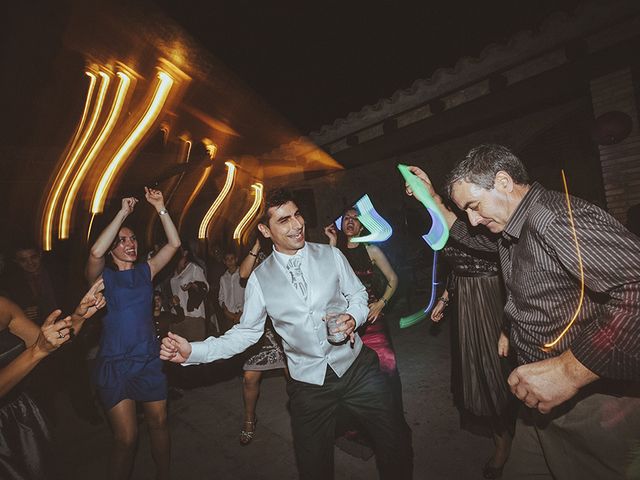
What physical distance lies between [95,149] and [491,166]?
20.0ft

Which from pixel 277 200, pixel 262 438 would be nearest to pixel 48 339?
pixel 277 200

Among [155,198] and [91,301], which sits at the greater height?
[155,198]

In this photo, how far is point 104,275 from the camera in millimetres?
2988

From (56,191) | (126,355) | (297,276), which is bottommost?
(126,355)

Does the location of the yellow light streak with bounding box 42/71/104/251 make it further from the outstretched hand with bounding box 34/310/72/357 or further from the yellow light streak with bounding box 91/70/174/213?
the outstretched hand with bounding box 34/310/72/357

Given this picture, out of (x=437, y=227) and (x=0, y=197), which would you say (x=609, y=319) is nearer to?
(x=437, y=227)

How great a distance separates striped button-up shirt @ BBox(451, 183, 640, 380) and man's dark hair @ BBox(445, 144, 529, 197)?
135mm

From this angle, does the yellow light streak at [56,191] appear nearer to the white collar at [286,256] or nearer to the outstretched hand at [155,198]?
the outstretched hand at [155,198]

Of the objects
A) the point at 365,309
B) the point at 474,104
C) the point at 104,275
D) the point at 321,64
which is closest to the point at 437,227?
the point at 365,309

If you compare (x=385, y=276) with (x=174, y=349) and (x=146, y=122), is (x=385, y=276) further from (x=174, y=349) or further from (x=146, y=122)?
(x=146, y=122)

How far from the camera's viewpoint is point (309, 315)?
2.30 metres

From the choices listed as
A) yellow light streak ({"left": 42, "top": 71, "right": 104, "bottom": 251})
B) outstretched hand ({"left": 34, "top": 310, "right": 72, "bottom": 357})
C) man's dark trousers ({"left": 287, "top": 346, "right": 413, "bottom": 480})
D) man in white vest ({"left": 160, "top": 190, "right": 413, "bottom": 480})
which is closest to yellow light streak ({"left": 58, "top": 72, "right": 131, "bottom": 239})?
yellow light streak ({"left": 42, "top": 71, "right": 104, "bottom": 251})

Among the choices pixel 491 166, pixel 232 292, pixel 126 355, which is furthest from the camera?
pixel 232 292

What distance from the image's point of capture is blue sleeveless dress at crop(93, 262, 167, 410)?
2816mm
